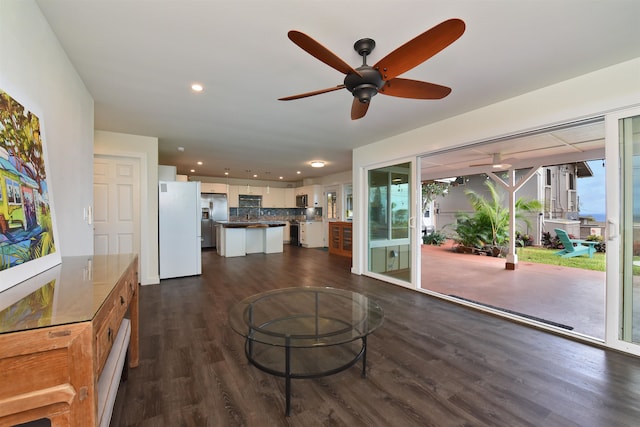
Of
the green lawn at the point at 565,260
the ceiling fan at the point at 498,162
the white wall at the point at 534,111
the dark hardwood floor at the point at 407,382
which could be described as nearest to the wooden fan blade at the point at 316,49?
the dark hardwood floor at the point at 407,382

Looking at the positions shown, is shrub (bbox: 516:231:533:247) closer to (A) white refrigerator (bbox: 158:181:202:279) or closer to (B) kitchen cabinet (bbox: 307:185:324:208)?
(B) kitchen cabinet (bbox: 307:185:324:208)

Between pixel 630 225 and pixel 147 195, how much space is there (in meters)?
5.69

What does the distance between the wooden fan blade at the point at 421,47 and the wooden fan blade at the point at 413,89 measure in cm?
12

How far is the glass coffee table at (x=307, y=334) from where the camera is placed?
1620mm

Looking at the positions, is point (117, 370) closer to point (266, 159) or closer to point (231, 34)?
point (231, 34)

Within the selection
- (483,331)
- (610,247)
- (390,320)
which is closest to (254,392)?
(390,320)

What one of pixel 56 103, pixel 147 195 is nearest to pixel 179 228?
pixel 147 195

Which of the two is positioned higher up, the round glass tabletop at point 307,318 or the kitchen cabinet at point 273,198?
the kitchen cabinet at point 273,198

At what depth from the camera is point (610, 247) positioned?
2238mm

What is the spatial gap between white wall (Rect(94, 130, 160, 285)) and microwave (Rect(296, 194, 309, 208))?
5369 mm

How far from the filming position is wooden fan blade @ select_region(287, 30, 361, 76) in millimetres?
1253

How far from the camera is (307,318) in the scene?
8.53 feet

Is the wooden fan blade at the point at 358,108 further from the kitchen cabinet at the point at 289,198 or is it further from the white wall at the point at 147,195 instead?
the kitchen cabinet at the point at 289,198

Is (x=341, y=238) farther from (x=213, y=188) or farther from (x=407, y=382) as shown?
(x=407, y=382)
